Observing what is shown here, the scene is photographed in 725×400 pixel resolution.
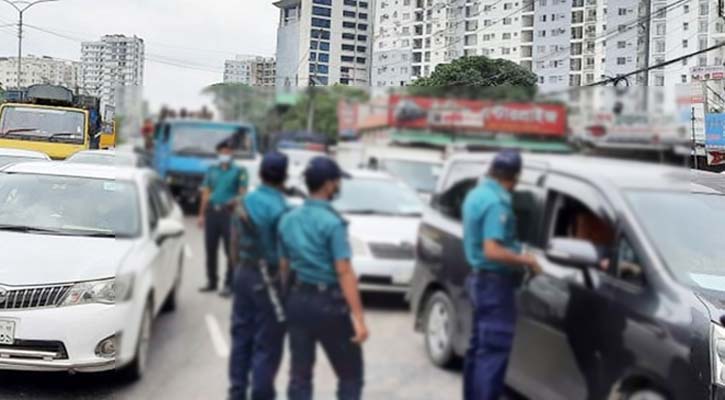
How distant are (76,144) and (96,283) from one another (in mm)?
904

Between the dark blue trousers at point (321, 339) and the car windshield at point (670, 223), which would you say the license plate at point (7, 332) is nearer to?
the dark blue trousers at point (321, 339)

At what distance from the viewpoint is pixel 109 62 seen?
2.15 metres

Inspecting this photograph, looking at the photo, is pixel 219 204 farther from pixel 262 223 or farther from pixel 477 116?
pixel 477 116

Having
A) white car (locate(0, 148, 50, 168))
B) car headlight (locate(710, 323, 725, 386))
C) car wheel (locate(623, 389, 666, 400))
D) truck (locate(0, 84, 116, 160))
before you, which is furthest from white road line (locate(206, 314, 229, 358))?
white car (locate(0, 148, 50, 168))

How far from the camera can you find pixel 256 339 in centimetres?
168

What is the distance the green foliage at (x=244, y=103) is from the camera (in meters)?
1.67

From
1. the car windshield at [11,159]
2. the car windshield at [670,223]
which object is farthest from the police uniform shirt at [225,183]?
the car windshield at [11,159]

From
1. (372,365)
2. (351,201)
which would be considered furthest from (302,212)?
(372,365)

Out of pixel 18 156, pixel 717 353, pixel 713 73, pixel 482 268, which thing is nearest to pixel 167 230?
Answer: pixel 482 268

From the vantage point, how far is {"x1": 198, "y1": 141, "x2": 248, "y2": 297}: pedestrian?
65.4 inches

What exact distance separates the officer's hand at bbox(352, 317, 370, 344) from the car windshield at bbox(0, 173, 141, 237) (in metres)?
0.69

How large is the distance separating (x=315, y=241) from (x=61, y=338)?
1.28 metres

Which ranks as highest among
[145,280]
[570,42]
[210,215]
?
[570,42]

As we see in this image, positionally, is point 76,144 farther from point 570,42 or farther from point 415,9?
point 570,42
